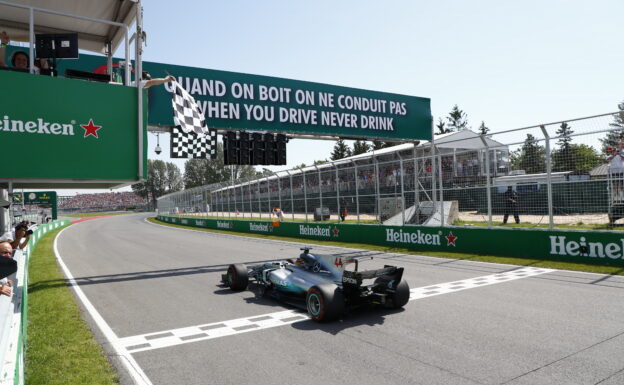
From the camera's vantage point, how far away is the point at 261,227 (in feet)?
73.9

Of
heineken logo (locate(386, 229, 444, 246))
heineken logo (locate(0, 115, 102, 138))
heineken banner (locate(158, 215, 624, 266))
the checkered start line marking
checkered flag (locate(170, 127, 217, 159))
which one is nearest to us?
heineken logo (locate(0, 115, 102, 138))

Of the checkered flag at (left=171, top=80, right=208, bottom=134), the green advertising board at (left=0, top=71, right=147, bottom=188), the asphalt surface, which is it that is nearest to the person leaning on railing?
the green advertising board at (left=0, top=71, right=147, bottom=188)

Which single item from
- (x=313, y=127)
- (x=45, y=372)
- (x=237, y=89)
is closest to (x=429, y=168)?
(x=313, y=127)

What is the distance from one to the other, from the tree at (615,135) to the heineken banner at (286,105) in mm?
6854

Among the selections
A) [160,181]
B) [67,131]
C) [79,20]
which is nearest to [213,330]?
[67,131]

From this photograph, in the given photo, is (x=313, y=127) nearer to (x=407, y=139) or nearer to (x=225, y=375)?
(x=407, y=139)

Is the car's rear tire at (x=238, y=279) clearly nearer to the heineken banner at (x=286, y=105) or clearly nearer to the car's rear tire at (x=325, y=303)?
the car's rear tire at (x=325, y=303)

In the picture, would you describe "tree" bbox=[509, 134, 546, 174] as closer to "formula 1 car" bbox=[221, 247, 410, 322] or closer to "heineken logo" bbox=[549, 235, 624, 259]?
"heineken logo" bbox=[549, 235, 624, 259]

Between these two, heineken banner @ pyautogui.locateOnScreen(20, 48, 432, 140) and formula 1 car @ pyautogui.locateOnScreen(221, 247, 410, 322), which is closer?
formula 1 car @ pyautogui.locateOnScreen(221, 247, 410, 322)

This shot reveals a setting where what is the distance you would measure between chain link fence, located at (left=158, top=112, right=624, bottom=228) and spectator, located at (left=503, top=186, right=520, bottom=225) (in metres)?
0.02

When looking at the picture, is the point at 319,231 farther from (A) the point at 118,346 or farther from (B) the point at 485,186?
(A) the point at 118,346

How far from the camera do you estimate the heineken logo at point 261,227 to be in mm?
21825

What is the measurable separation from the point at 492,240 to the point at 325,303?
25.7ft

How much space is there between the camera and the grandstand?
10812 centimetres
